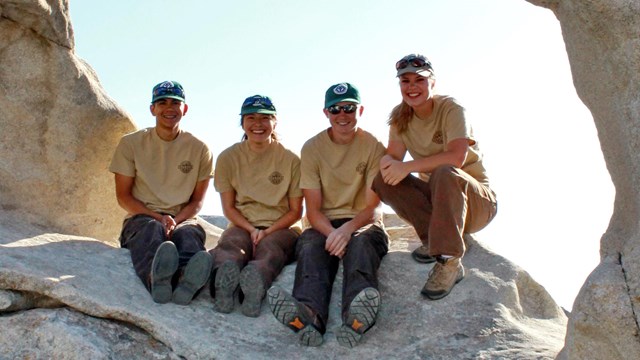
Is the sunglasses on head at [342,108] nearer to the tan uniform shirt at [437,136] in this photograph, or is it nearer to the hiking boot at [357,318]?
the tan uniform shirt at [437,136]

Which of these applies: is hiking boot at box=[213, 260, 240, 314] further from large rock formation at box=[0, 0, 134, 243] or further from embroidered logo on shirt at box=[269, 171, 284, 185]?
large rock formation at box=[0, 0, 134, 243]

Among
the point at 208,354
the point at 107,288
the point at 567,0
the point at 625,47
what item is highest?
the point at 567,0

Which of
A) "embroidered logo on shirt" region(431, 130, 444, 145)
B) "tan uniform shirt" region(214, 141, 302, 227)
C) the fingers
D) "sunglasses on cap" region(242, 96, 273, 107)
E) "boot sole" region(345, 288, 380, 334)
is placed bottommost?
"boot sole" region(345, 288, 380, 334)

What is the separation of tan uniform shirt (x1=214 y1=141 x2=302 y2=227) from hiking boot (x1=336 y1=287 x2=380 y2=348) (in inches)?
61.7

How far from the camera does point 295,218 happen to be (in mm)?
6957

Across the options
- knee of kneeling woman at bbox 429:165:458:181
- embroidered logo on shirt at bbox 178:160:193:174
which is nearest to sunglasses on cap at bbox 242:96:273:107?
embroidered logo on shirt at bbox 178:160:193:174

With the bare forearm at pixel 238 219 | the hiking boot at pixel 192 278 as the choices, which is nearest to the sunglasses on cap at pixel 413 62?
the bare forearm at pixel 238 219

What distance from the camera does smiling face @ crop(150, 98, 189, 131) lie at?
708 cm

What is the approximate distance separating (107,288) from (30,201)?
1832mm

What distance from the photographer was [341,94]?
6633 mm

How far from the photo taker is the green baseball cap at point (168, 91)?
23.2ft

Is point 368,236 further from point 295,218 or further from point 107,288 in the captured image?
point 107,288

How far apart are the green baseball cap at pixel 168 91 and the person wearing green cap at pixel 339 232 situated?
1.25 m

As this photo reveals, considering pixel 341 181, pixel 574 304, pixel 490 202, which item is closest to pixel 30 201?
pixel 341 181
